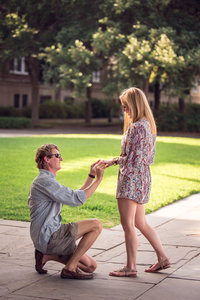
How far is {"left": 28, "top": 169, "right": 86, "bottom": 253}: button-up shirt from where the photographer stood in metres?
5.31

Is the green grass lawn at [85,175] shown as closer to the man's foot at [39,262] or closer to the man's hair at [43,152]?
the man's foot at [39,262]

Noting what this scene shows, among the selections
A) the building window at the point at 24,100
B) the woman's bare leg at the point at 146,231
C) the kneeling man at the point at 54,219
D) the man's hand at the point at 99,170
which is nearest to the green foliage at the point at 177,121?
the building window at the point at 24,100

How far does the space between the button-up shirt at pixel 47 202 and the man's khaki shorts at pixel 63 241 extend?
0.04 m

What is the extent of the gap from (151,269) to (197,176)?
8.63 meters

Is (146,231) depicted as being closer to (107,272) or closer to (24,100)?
(107,272)

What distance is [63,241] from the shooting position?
5.39m

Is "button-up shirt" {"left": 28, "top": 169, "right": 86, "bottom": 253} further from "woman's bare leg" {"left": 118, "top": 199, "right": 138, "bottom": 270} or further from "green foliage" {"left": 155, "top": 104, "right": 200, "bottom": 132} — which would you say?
"green foliage" {"left": 155, "top": 104, "right": 200, "bottom": 132}

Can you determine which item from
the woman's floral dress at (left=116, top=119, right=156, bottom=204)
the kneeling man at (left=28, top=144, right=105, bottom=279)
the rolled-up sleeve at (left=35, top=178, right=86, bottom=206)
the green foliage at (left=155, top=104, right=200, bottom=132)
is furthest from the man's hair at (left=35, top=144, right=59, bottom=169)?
the green foliage at (left=155, top=104, right=200, bottom=132)

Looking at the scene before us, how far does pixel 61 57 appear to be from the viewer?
33125mm

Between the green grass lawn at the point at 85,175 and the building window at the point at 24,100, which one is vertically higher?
the building window at the point at 24,100

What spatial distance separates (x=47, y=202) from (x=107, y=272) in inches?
37.0

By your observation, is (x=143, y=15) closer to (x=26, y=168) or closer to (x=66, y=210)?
(x=26, y=168)

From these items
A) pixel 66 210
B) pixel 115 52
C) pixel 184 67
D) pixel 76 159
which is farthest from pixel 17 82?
pixel 66 210

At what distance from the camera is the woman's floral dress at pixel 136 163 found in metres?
5.43
